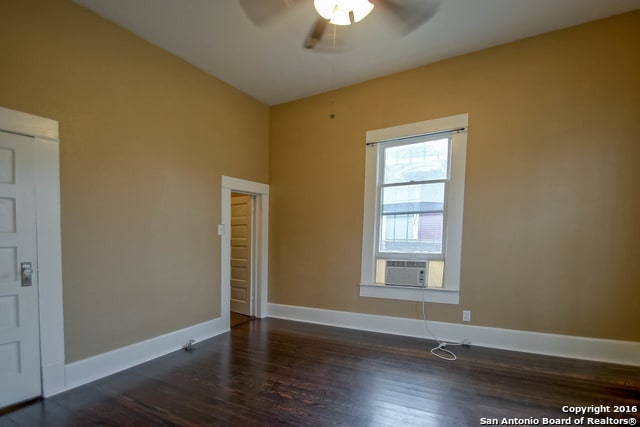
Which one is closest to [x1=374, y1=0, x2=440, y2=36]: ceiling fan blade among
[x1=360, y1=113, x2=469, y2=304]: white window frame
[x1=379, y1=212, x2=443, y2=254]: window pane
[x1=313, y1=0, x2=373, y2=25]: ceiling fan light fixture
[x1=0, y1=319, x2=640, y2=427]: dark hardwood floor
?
[x1=313, y1=0, x2=373, y2=25]: ceiling fan light fixture

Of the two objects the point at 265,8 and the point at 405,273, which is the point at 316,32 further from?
the point at 405,273

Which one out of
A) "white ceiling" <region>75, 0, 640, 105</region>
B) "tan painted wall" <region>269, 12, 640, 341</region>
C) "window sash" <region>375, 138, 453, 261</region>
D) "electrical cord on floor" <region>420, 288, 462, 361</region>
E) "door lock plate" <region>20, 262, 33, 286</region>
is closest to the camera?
"door lock plate" <region>20, 262, 33, 286</region>

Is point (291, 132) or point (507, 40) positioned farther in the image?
point (291, 132)

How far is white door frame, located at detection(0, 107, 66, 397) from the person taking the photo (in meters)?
2.10

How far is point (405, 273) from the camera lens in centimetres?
339

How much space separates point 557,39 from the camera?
109 inches

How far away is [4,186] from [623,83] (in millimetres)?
5258

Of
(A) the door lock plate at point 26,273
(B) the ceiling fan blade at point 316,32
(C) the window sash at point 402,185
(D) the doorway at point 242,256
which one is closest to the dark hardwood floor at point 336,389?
(A) the door lock plate at point 26,273

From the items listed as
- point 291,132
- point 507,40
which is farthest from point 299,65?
point 507,40

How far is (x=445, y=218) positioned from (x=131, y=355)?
362 cm

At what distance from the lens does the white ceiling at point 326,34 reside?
7.86ft

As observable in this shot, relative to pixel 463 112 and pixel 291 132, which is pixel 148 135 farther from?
pixel 463 112

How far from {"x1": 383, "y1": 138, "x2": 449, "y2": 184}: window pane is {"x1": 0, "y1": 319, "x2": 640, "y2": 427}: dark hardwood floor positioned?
2.02 metres

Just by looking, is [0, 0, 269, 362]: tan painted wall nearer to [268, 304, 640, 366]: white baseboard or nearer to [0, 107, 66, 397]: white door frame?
[0, 107, 66, 397]: white door frame
